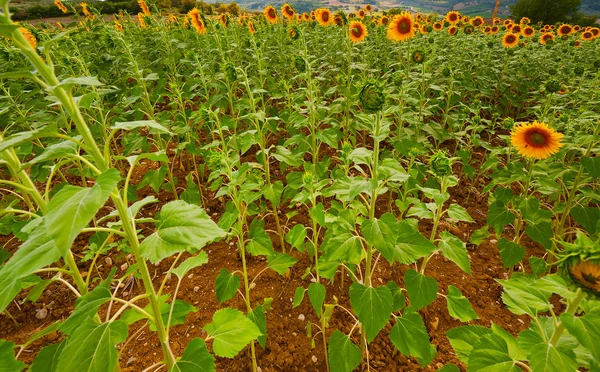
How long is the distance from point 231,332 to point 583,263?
1.36 m

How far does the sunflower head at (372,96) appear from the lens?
168cm

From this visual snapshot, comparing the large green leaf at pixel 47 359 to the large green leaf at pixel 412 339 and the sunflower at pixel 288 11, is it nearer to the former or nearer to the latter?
the large green leaf at pixel 412 339

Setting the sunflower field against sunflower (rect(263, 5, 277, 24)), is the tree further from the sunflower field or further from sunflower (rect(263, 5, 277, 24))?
the sunflower field

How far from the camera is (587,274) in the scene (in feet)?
Result: 3.20

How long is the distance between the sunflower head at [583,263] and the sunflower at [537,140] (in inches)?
68.0

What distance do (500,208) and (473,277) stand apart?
0.68 metres

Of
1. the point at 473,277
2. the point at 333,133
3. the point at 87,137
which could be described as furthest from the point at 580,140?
the point at 87,137

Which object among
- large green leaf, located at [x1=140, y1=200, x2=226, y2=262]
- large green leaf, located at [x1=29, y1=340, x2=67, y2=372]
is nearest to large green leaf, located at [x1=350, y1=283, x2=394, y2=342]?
large green leaf, located at [x1=140, y1=200, x2=226, y2=262]

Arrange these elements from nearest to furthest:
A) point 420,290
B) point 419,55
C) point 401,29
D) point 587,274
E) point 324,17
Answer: point 587,274, point 420,290, point 419,55, point 401,29, point 324,17

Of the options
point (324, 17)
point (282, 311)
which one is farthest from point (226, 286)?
point (324, 17)

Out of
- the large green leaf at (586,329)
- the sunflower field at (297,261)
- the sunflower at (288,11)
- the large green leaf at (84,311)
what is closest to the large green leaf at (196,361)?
the sunflower field at (297,261)

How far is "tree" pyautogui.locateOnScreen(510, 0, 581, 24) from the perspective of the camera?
2633 centimetres

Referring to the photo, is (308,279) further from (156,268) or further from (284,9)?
(284,9)

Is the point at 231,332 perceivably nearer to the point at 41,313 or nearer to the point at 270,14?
the point at 41,313
